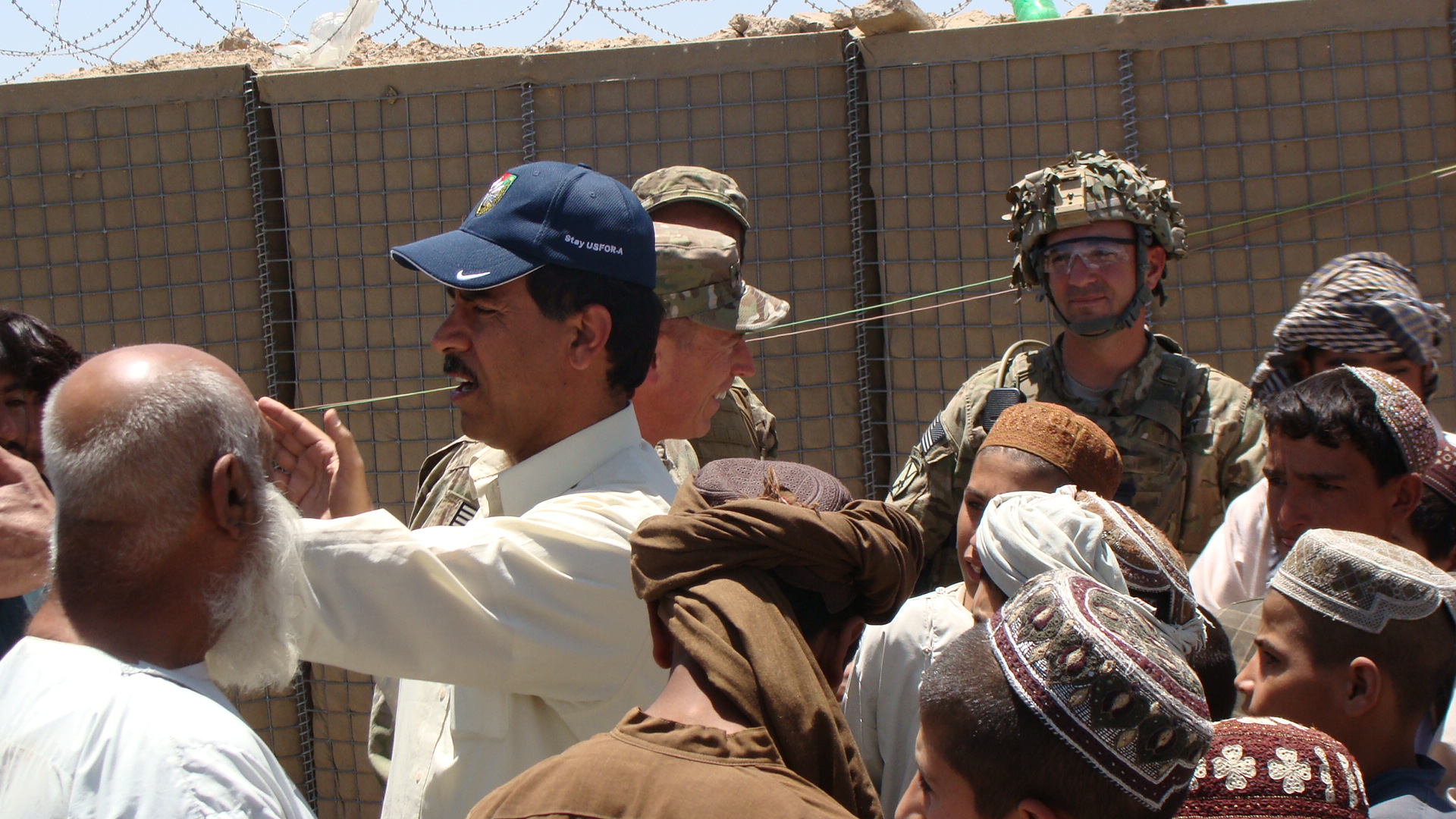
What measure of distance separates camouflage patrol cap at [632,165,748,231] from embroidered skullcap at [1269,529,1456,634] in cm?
214

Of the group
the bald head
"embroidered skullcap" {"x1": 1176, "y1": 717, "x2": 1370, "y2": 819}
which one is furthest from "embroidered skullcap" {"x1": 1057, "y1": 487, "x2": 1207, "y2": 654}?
the bald head

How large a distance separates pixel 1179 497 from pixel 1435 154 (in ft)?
5.69

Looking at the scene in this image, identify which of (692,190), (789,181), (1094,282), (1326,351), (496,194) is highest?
(789,181)

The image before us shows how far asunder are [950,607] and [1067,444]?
0.50m

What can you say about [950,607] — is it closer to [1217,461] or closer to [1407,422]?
[1407,422]

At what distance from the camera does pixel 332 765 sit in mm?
4586

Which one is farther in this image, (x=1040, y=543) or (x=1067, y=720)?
(x=1040, y=543)

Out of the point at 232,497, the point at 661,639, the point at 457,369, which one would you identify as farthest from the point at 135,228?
the point at 661,639

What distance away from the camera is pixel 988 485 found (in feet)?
8.53

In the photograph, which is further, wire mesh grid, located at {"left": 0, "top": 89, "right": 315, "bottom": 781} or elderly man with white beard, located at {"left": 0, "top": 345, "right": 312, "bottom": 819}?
wire mesh grid, located at {"left": 0, "top": 89, "right": 315, "bottom": 781}

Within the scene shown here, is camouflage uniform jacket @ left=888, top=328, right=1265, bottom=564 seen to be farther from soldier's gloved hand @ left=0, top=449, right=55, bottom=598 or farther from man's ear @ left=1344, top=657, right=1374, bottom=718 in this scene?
soldier's gloved hand @ left=0, top=449, right=55, bottom=598

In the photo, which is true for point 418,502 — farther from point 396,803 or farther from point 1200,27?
point 1200,27

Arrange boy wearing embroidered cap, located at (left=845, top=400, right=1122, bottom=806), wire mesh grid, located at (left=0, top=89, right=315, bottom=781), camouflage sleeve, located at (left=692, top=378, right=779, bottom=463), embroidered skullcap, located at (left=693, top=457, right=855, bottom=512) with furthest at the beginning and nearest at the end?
wire mesh grid, located at (left=0, top=89, right=315, bottom=781) → camouflage sleeve, located at (left=692, top=378, right=779, bottom=463) → boy wearing embroidered cap, located at (left=845, top=400, right=1122, bottom=806) → embroidered skullcap, located at (left=693, top=457, right=855, bottom=512)

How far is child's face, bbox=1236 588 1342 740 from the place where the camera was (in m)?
1.94
